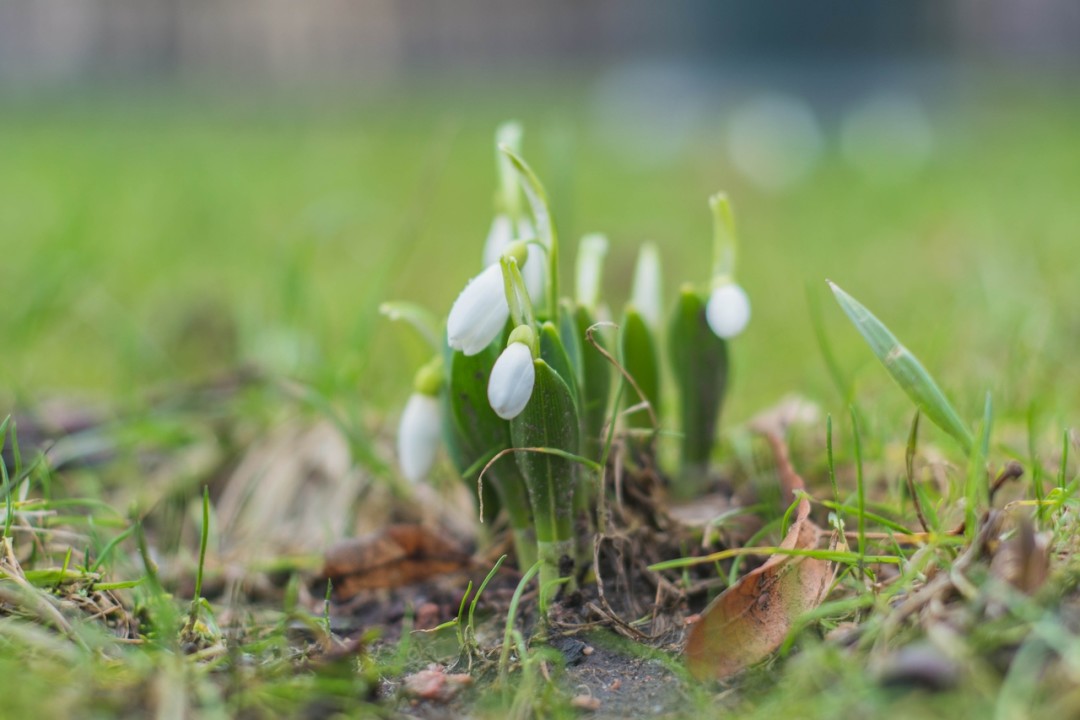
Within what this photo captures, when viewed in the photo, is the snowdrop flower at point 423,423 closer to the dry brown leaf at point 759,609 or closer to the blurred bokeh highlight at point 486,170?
the blurred bokeh highlight at point 486,170

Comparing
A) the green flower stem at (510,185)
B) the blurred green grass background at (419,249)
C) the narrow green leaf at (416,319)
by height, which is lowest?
the blurred green grass background at (419,249)

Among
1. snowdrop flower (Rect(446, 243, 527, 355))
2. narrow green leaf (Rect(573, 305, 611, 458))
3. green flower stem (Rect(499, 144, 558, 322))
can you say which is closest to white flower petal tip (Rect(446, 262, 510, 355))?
snowdrop flower (Rect(446, 243, 527, 355))

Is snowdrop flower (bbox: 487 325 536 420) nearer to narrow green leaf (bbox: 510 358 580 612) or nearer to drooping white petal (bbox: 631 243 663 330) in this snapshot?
narrow green leaf (bbox: 510 358 580 612)

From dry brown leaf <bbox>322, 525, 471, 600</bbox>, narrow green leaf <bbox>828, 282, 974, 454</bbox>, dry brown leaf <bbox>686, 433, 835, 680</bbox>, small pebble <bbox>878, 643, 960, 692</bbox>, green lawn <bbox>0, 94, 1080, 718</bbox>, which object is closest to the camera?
small pebble <bbox>878, 643, 960, 692</bbox>

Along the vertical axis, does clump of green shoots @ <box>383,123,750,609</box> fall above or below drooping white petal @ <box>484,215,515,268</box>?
below

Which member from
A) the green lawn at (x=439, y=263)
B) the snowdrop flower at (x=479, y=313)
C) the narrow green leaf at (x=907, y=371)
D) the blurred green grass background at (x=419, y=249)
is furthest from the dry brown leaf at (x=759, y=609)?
the blurred green grass background at (x=419, y=249)

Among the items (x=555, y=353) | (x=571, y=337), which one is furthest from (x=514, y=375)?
(x=571, y=337)

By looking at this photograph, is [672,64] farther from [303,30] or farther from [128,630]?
[128,630]

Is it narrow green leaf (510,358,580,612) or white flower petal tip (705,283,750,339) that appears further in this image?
white flower petal tip (705,283,750,339)
